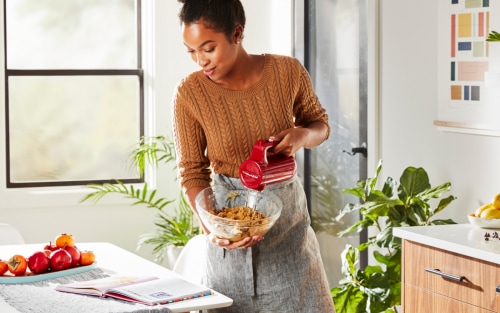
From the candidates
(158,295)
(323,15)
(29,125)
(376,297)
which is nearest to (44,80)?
(29,125)

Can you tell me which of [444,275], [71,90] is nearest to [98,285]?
[444,275]

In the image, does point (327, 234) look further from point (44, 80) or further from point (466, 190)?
point (44, 80)

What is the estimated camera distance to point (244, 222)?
2326 mm

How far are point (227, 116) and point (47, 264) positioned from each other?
83cm

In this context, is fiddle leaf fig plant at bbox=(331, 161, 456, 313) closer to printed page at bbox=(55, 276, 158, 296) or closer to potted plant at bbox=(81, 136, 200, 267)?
printed page at bbox=(55, 276, 158, 296)

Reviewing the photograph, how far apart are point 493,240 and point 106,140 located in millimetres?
3236

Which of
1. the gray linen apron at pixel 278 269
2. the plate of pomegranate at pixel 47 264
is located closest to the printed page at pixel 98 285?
the plate of pomegranate at pixel 47 264

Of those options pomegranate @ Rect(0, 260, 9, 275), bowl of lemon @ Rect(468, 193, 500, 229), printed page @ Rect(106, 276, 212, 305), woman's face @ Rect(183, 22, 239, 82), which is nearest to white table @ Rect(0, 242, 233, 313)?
printed page @ Rect(106, 276, 212, 305)

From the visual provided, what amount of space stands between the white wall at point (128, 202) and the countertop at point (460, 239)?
2.46 m

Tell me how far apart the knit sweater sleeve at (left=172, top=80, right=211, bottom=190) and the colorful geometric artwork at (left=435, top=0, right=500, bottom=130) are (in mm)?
1226

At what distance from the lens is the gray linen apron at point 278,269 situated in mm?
2439

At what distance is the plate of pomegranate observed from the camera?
2742 mm

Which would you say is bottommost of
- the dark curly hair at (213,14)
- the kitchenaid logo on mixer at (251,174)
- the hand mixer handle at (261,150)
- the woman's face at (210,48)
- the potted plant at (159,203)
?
the potted plant at (159,203)

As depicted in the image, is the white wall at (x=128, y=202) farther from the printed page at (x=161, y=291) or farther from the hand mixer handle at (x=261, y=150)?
the hand mixer handle at (x=261, y=150)
